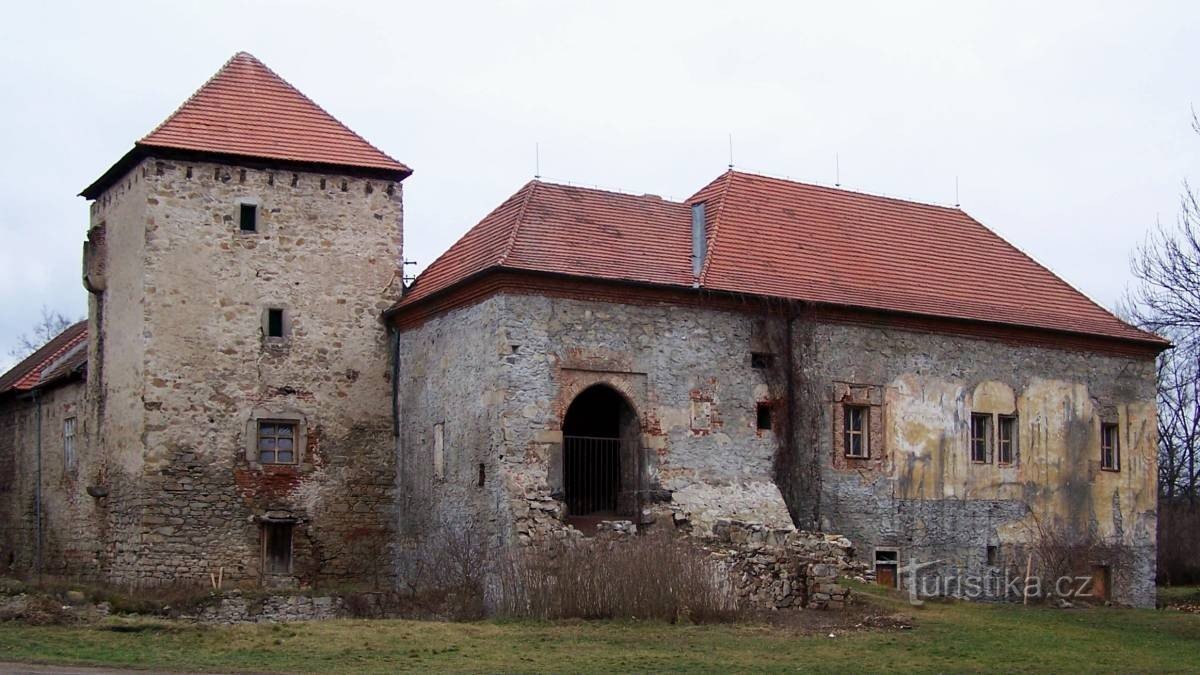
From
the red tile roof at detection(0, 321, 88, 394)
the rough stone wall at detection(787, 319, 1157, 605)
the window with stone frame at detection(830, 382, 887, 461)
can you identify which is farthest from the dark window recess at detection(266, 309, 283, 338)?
the window with stone frame at detection(830, 382, 887, 461)

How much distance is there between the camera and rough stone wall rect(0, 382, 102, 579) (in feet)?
103

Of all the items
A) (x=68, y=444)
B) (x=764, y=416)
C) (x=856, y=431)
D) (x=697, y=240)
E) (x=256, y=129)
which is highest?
(x=256, y=129)

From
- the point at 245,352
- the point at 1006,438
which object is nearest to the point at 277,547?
the point at 245,352

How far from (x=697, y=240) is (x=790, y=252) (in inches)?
76.3

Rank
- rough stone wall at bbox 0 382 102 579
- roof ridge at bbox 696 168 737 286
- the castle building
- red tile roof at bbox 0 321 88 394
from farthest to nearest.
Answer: red tile roof at bbox 0 321 88 394, rough stone wall at bbox 0 382 102 579, roof ridge at bbox 696 168 737 286, the castle building

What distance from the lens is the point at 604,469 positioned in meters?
28.5

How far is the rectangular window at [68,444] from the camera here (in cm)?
3278

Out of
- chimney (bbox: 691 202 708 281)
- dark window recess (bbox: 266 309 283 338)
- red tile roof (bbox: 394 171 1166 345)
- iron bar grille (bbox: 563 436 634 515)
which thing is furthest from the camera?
dark window recess (bbox: 266 309 283 338)

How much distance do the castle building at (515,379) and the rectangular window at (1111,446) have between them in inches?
10.5

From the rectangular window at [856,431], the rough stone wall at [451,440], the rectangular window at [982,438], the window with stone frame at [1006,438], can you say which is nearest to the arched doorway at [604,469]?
the rough stone wall at [451,440]

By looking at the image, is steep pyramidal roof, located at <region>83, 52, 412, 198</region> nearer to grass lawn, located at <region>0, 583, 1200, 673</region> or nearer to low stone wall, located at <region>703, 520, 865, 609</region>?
low stone wall, located at <region>703, 520, 865, 609</region>

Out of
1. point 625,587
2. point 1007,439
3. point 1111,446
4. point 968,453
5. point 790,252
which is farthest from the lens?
point 1111,446

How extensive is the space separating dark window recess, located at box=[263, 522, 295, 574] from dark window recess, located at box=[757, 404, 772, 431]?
27.8 feet

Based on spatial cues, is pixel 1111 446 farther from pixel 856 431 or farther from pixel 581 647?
pixel 581 647
